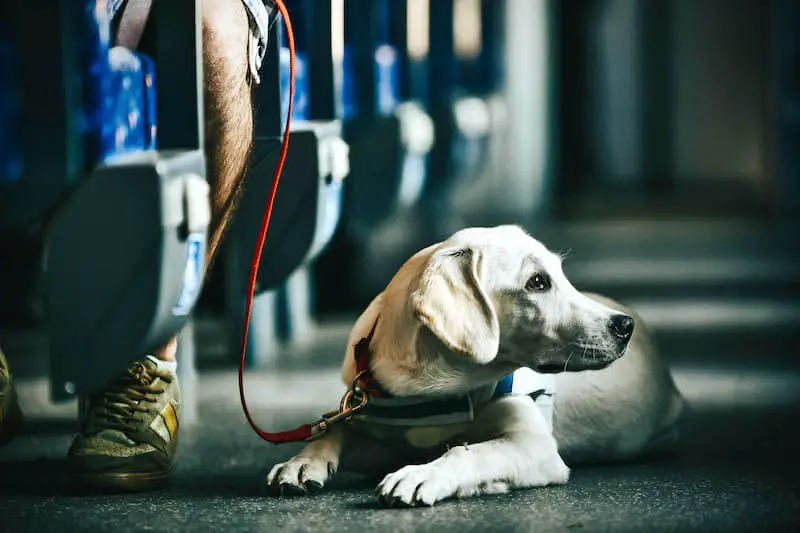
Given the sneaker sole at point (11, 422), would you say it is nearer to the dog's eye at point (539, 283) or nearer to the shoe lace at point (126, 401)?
the shoe lace at point (126, 401)

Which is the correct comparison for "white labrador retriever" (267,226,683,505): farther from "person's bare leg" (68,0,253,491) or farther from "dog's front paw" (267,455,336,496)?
"person's bare leg" (68,0,253,491)

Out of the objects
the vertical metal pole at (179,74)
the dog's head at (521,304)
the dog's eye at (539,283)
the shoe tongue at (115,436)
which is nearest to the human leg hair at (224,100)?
the vertical metal pole at (179,74)

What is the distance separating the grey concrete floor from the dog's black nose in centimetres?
30

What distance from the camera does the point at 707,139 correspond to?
615 inches

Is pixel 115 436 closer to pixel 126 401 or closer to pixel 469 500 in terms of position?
pixel 126 401

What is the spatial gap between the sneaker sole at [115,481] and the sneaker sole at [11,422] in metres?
0.34

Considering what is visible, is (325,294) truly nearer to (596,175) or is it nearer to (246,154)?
(246,154)

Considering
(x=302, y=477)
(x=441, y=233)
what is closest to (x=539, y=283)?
(x=302, y=477)

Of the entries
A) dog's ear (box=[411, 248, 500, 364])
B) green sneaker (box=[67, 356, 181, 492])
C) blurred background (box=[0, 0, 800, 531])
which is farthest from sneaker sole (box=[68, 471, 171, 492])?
dog's ear (box=[411, 248, 500, 364])

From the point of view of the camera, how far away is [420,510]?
2523 millimetres

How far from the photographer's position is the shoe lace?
2.78 metres

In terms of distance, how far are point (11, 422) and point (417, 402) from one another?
0.93 meters

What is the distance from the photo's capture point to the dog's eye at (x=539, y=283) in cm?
267

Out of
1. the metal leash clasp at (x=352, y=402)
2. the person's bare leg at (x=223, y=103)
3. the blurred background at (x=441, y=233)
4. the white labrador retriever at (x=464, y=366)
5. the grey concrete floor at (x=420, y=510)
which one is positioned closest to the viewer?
the grey concrete floor at (x=420, y=510)
